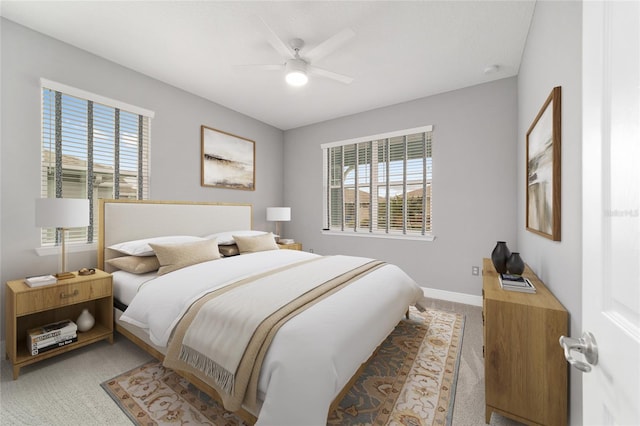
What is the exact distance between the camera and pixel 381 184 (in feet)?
13.6

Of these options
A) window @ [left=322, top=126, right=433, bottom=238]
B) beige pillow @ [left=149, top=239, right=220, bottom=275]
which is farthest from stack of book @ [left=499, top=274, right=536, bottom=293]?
beige pillow @ [left=149, top=239, right=220, bottom=275]

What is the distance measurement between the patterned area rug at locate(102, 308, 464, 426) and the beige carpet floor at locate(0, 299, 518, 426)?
0.07 meters

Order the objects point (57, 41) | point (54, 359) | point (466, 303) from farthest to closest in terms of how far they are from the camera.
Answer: point (466, 303) → point (57, 41) → point (54, 359)

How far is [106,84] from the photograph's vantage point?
273 cm

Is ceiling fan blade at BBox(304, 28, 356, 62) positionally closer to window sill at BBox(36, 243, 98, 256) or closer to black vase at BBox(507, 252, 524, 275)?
black vase at BBox(507, 252, 524, 275)

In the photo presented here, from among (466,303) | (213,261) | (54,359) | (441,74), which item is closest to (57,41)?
(213,261)

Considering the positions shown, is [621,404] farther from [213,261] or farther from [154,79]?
[154,79]

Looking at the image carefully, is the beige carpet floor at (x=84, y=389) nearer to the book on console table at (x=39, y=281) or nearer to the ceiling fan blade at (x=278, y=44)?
the book on console table at (x=39, y=281)

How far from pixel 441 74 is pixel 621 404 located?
3.33m

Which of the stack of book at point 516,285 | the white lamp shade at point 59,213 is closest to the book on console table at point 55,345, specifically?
the white lamp shade at point 59,213

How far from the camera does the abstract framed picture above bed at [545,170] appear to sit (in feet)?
4.79

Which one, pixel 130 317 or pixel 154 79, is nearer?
pixel 130 317

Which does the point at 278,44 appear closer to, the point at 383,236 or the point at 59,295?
the point at 59,295

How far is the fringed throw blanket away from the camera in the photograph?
1.28 meters
